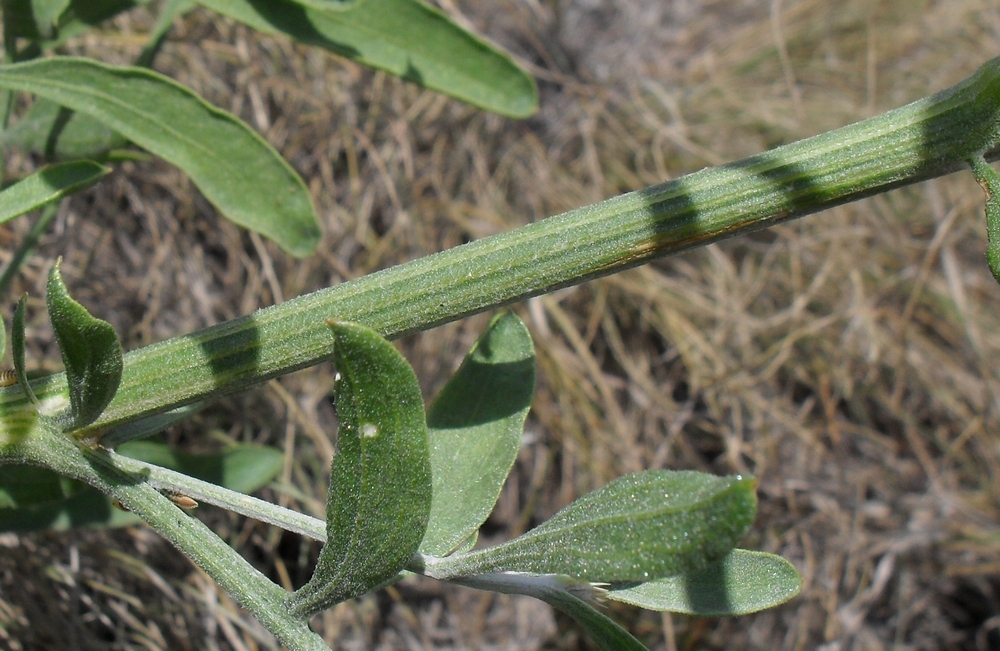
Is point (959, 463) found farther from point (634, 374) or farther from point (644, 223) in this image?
point (644, 223)

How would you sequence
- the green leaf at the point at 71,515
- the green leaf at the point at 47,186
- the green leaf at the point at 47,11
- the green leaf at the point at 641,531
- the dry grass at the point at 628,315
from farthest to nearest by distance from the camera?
the dry grass at the point at 628,315
the green leaf at the point at 71,515
the green leaf at the point at 47,11
the green leaf at the point at 47,186
the green leaf at the point at 641,531

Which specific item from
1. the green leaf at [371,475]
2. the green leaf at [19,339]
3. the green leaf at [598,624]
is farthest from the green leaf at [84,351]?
the green leaf at [598,624]

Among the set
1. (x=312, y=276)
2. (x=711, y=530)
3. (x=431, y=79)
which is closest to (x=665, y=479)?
(x=711, y=530)

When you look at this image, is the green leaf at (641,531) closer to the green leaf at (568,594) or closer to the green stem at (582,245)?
the green leaf at (568,594)

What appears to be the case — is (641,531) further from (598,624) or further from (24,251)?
(24,251)

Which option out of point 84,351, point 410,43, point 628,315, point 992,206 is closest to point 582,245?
point 992,206

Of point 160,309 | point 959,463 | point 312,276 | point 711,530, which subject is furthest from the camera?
point 959,463
